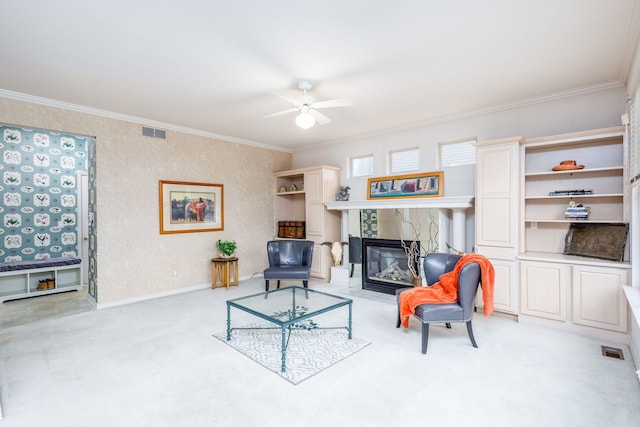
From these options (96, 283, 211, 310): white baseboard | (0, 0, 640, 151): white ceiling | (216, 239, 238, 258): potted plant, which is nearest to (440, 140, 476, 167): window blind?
(0, 0, 640, 151): white ceiling

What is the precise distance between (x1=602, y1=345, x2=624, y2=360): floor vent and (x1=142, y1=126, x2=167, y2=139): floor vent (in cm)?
609

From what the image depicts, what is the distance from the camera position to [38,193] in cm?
533

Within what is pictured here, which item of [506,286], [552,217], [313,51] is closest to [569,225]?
[552,217]

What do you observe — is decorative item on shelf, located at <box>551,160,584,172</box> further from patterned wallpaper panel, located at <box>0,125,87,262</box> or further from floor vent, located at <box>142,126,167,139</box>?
patterned wallpaper panel, located at <box>0,125,87,262</box>

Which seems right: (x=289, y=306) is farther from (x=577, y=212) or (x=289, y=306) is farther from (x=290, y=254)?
(x=577, y=212)

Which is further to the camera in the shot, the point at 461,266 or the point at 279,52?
the point at 461,266

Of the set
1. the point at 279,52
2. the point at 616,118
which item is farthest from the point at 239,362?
the point at 616,118

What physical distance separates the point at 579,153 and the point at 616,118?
482 mm

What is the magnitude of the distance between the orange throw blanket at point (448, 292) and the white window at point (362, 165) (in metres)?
2.81

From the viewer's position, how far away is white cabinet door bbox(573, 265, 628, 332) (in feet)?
10.3

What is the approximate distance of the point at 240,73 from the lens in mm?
3232

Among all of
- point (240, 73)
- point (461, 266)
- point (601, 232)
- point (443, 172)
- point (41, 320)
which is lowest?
point (41, 320)

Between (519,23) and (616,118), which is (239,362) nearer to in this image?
(519,23)

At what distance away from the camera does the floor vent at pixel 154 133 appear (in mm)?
4848
